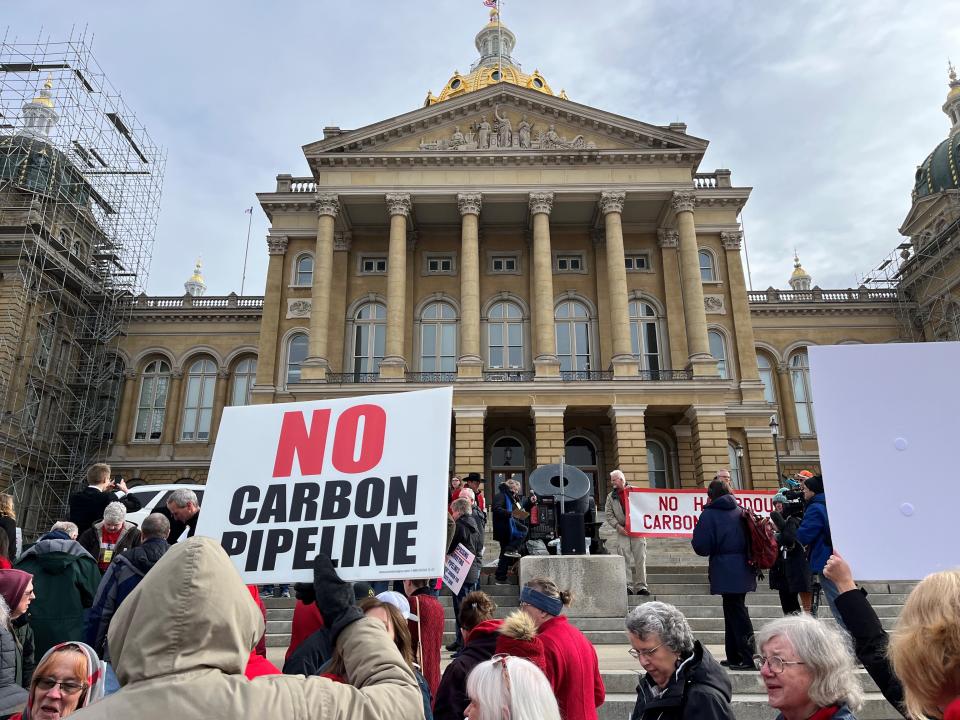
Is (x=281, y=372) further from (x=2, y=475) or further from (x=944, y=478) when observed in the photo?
(x=944, y=478)

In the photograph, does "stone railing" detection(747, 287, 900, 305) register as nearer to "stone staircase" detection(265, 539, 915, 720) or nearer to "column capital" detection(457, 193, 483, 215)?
"column capital" detection(457, 193, 483, 215)

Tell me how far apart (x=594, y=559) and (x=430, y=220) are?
73.6 ft

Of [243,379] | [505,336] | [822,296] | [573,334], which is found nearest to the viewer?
[505,336]

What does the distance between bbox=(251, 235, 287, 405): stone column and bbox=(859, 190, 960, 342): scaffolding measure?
3069 cm

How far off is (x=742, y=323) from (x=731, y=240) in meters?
3.89

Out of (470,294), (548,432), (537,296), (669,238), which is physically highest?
(669,238)

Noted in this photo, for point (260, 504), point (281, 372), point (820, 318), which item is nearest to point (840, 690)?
point (260, 504)

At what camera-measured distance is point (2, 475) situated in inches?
1118

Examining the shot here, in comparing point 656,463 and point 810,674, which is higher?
point 656,463

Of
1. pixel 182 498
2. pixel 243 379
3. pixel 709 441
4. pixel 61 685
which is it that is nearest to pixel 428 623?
pixel 182 498

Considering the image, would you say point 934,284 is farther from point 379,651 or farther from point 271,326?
point 379,651

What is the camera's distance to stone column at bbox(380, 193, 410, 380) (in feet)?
85.1

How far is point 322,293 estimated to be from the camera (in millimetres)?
27312

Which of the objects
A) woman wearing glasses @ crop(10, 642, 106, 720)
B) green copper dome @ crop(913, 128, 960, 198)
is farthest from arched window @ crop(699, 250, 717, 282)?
woman wearing glasses @ crop(10, 642, 106, 720)
